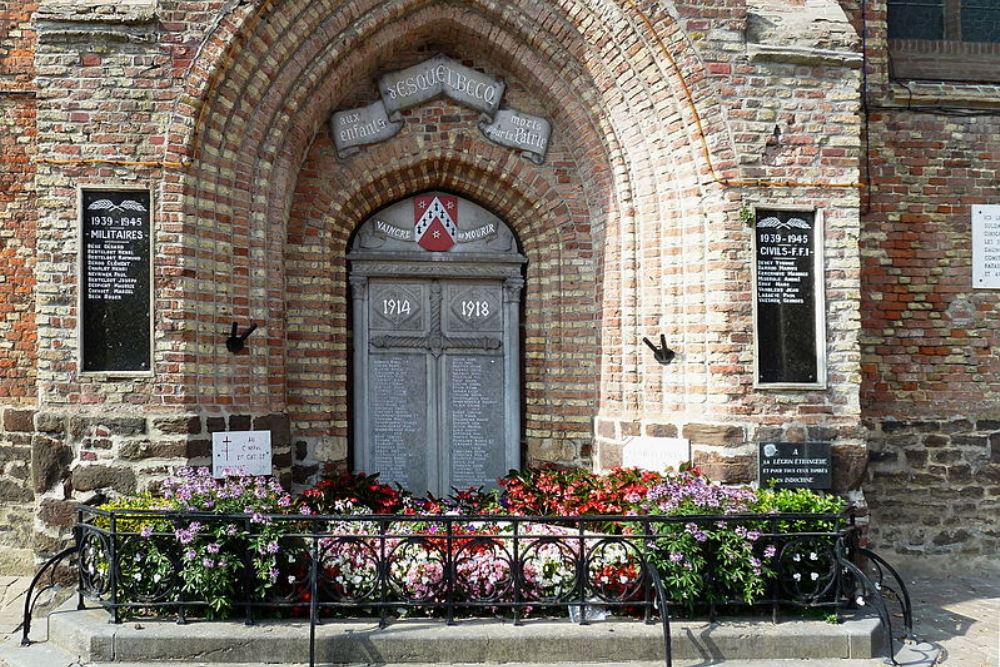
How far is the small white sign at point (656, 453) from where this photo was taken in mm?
7145

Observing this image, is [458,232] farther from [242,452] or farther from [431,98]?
[242,452]

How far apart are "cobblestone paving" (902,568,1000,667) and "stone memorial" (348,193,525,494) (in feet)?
11.5

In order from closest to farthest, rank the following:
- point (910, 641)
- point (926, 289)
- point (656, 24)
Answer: point (910, 641)
point (656, 24)
point (926, 289)

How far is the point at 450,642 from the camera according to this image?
5512 mm

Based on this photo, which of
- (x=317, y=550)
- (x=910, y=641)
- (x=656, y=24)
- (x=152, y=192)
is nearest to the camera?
(x=317, y=550)

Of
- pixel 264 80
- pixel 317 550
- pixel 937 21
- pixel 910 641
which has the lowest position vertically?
pixel 910 641

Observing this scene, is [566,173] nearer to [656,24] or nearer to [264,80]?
[656,24]

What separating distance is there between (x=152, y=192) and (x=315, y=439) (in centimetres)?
237

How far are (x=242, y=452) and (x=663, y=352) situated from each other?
3.38 metres

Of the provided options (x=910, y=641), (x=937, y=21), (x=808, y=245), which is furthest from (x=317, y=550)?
(x=937, y=21)

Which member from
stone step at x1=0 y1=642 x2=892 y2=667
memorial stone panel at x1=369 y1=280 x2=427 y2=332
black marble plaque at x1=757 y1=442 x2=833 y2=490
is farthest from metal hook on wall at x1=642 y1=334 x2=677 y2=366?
stone step at x1=0 y1=642 x2=892 y2=667

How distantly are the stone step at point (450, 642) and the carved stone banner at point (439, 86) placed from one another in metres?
4.30

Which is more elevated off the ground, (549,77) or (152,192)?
(549,77)

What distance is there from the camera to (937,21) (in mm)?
8789
